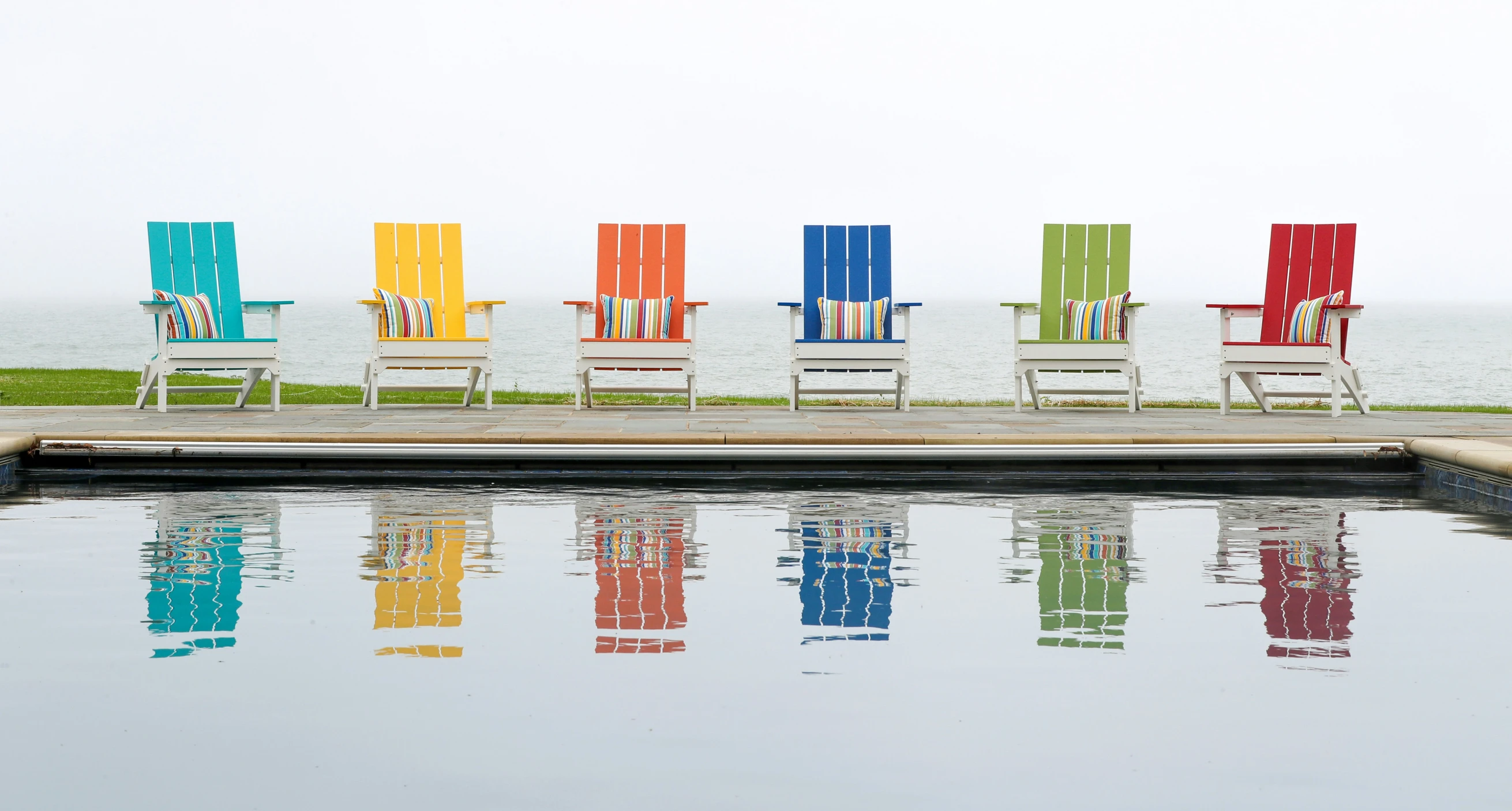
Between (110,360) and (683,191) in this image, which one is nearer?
(110,360)

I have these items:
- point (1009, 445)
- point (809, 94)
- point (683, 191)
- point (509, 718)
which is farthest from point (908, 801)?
point (683, 191)

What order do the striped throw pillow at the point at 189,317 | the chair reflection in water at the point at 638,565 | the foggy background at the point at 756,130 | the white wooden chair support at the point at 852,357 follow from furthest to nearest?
the foggy background at the point at 756,130
the white wooden chair support at the point at 852,357
the striped throw pillow at the point at 189,317
the chair reflection in water at the point at 638,565

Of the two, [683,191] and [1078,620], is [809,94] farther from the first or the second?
[1078,620]

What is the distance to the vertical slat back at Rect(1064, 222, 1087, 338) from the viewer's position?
7.31m

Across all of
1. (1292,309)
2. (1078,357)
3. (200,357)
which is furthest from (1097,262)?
(200,357)

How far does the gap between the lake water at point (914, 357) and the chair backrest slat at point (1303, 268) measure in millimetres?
411

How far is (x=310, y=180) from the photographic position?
30766 mm

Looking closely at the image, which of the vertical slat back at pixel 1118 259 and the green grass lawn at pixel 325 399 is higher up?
the vertical slat back at pixel 1118 259

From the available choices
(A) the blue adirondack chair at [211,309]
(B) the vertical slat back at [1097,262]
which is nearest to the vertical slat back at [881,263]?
(B) the vertical slat back at [1097,262]

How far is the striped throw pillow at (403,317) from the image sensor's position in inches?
275

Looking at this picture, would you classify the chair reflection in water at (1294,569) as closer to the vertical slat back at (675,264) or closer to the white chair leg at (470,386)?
the vertical slat back at (675,264)

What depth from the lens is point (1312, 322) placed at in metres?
6.82

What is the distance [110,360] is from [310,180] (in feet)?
20.4

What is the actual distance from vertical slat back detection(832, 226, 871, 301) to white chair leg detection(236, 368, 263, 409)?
127 inches
